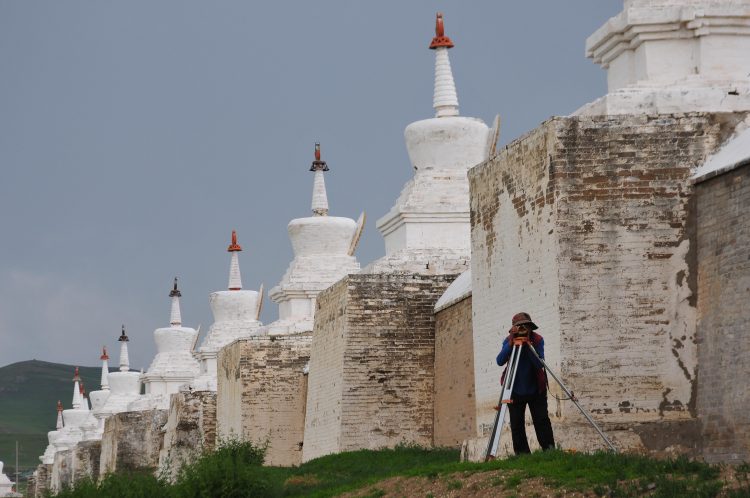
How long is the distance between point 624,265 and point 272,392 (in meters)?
16.4

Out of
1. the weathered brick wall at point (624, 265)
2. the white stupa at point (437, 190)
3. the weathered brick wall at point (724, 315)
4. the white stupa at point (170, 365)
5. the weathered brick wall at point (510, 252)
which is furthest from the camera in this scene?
the white stupa at point (170, 365)

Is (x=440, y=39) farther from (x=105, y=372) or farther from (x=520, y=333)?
(x=105, y=372)

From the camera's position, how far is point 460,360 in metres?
24.8

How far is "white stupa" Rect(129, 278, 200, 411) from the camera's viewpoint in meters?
53.0

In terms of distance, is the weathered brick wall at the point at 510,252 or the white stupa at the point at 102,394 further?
the white stupa at the point at 102,394

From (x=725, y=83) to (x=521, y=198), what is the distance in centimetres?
264

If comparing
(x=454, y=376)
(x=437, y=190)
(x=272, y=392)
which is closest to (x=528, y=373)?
(x=454, y=376)

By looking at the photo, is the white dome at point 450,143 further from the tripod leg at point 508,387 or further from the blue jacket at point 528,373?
the tripod leg at point 508,387

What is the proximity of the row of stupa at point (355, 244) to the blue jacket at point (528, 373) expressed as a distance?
11.9 metres

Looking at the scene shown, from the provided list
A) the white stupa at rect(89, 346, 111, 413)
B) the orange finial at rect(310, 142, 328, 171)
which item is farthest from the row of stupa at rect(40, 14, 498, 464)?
the white stupa at rect(89, 346, 111, 413)

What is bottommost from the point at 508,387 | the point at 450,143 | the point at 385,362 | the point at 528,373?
the point at 508,387

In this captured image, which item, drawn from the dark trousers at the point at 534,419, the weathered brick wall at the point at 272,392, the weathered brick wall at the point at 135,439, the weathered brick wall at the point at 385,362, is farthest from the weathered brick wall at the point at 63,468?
the dark trousers at the point at 534,419

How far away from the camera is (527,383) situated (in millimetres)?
16047

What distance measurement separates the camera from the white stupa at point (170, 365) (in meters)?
53.0
